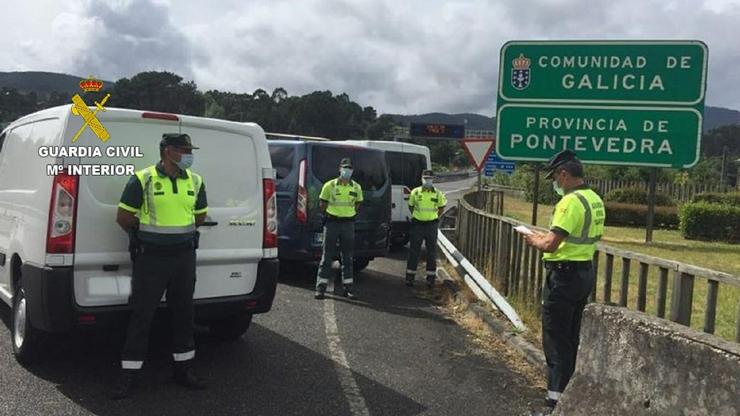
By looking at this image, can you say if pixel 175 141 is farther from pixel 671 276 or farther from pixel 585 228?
pixel 671 276

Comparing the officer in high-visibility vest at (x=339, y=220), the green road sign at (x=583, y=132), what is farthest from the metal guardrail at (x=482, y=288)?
the green road sign at (x=583, y=132)

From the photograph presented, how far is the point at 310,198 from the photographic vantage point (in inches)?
360

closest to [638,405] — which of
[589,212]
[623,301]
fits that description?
[589,212]

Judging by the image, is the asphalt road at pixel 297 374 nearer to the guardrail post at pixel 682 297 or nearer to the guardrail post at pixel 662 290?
the guardrail post at pixel 662 290

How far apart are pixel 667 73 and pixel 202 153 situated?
7.14 meters

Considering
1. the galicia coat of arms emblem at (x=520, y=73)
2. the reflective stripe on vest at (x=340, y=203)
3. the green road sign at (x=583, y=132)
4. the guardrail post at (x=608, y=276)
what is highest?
A: the galicia coat of arms emblem at (x=520, y=73)

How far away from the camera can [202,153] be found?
17.3ft

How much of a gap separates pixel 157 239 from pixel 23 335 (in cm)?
146

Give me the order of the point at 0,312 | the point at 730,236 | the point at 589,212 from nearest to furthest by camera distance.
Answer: the point at 589,212, the point at 0,312, the point at 730,236

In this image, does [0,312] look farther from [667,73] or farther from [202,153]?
[667,73]

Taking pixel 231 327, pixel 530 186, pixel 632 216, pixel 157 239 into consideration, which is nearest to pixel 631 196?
pixel 632 216

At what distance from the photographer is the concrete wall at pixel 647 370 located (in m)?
2.86

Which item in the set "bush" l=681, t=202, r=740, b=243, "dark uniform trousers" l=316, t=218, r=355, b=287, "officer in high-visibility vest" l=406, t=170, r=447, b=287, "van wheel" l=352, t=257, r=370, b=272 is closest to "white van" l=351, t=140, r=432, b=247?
"van wheel" l=352, t=257, r=370, b=272

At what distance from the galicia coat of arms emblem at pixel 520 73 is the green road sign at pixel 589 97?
14mm
